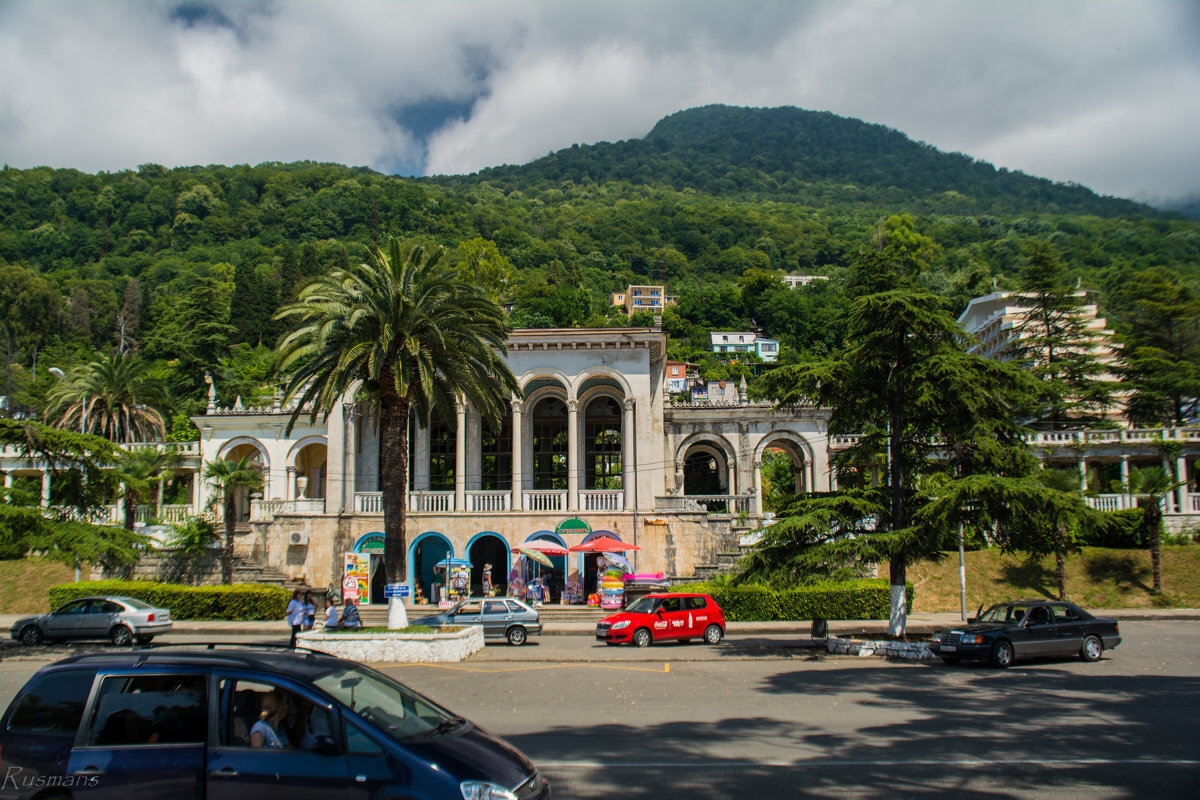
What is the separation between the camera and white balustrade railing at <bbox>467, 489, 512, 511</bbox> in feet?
105

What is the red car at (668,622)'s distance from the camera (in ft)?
70.7

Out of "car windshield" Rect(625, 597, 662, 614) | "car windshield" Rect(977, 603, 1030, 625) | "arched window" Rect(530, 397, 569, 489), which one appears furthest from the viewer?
"arched window" Rect(530, 397, 569, 489)

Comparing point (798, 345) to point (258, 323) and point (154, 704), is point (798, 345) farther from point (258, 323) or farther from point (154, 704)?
point (154, 704)

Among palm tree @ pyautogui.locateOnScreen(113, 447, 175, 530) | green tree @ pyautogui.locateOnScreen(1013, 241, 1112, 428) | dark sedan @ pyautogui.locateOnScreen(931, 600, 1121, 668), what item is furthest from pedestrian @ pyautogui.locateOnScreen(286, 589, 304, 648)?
green tree @ pyautogui.locateOnScreen(1013, 241, 1112, 428)

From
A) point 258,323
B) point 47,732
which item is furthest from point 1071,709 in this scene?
point 258,323

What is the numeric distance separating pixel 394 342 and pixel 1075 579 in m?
25.6

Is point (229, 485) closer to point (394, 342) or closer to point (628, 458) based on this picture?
point (394, 342)

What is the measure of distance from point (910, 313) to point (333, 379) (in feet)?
50.9

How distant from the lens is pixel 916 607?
28.8m

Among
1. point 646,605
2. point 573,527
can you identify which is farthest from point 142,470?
point 646,605

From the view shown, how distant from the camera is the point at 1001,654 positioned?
53.6ft

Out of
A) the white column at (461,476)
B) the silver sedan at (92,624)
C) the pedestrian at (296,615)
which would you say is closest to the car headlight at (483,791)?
the pedestrian at (296,615)

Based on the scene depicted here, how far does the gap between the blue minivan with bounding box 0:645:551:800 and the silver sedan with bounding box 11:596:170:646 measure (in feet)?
60.9

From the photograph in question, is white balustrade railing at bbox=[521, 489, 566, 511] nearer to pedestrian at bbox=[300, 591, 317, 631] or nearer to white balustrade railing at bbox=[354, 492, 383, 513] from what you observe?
white balustrade railing at bbox=[354, 492, 383, 513]
